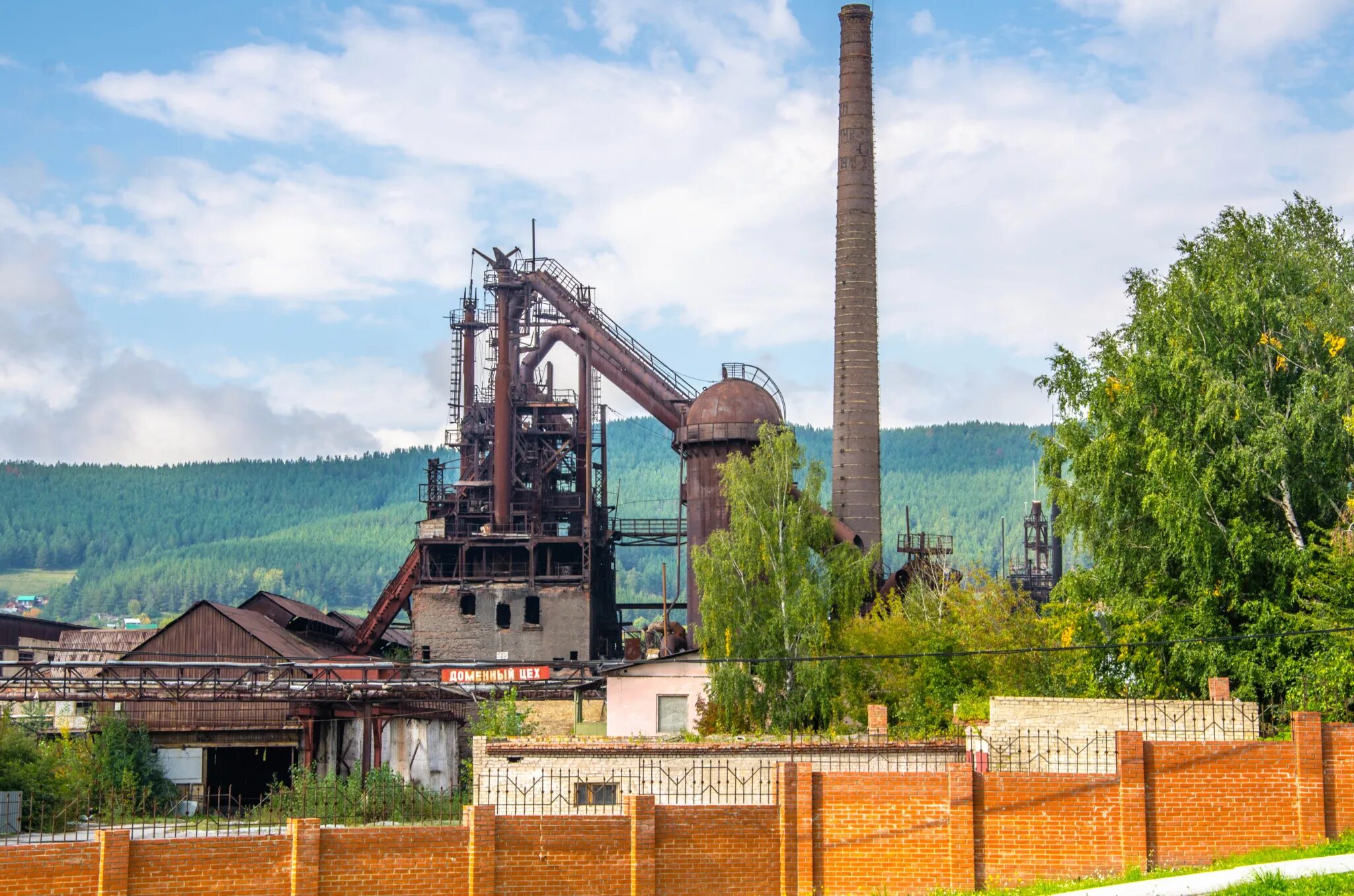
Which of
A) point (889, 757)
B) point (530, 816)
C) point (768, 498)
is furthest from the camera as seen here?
point (768, 498)

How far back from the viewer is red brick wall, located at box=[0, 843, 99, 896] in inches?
962

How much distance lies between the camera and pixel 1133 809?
26.9 m

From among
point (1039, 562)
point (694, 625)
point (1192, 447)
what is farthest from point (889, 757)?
point (1039, 562)

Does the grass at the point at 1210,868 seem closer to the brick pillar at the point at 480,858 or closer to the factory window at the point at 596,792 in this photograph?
the brick pillar at the point at 480,858

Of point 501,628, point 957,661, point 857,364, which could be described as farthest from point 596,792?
point 501,628

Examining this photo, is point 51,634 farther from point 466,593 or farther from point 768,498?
point 768,498

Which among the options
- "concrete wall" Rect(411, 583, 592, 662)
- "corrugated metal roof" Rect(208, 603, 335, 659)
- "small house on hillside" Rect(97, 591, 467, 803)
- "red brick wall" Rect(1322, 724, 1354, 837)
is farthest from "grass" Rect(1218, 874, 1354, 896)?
"concrete wall" Rect(411, 583, 592, 662)

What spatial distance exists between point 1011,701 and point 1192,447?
8.16 metres

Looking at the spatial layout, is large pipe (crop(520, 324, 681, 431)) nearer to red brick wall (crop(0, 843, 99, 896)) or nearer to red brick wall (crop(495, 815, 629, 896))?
red brick wall (crop(495, 815, 629, 896))

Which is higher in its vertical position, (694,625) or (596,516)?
(596,516)

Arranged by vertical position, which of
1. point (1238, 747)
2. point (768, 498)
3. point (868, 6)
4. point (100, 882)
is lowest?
point (100, 882)

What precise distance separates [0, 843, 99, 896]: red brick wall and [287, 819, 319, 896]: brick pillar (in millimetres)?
2941

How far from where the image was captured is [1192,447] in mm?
35281

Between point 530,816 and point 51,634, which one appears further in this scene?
point 51,634
